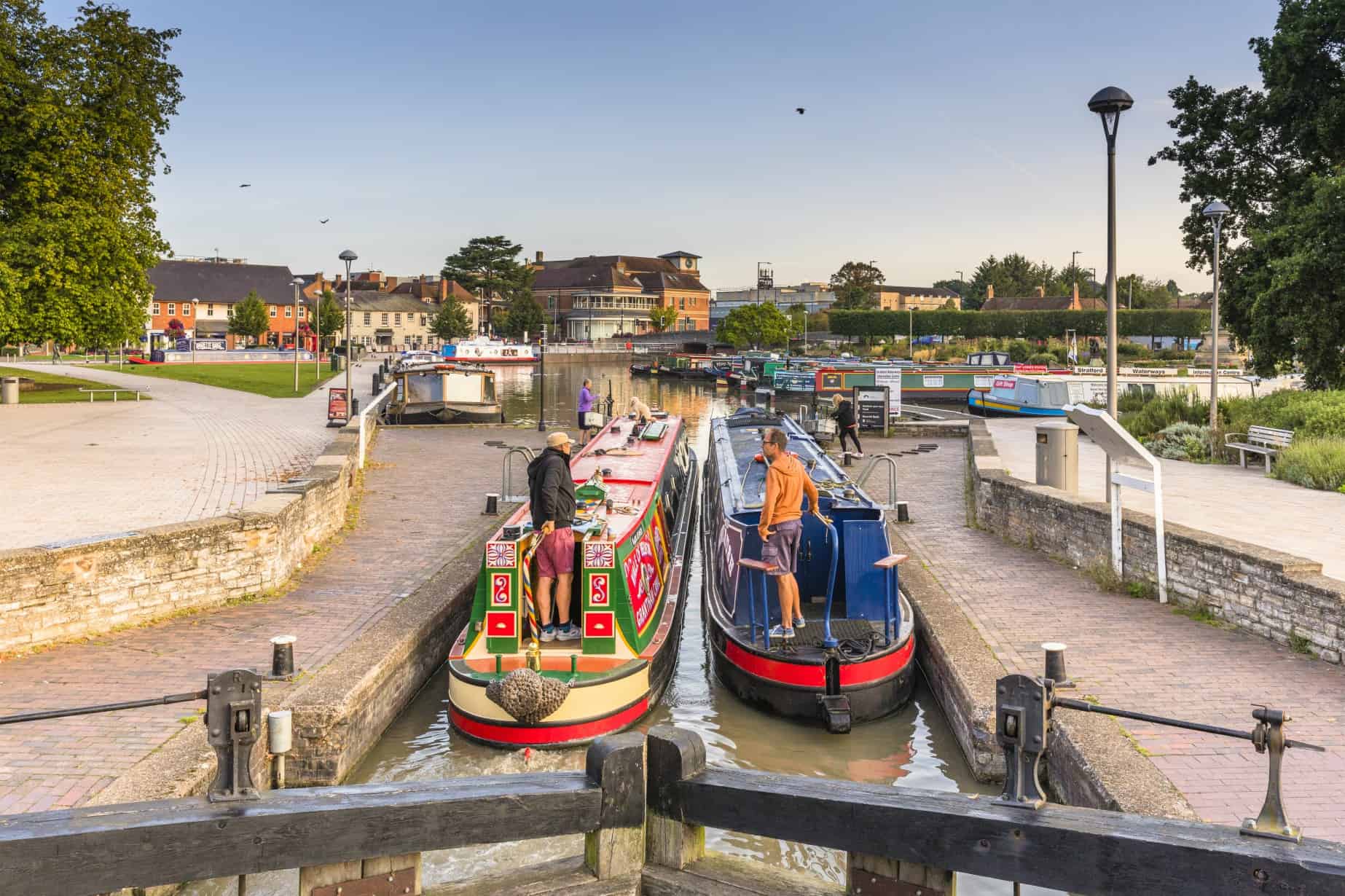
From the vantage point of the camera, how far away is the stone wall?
28.6ft

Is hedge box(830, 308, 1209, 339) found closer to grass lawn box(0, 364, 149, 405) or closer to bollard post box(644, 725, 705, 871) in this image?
grass lawn box(0, 364, 149, 405)

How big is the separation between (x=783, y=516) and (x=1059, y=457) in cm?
Answer: 781

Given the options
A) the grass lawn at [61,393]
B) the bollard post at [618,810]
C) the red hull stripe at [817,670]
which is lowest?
the red hull stripe at [817,670]

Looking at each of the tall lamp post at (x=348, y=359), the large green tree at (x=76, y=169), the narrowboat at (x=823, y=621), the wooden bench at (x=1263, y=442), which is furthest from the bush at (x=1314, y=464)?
the large green tree at (x=76, y=169)

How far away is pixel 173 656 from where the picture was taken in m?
8.79

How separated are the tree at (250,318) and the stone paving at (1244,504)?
75923mm

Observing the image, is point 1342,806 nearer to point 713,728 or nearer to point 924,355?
point 713,728

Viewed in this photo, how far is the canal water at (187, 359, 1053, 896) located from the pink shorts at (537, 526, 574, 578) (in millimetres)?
1539

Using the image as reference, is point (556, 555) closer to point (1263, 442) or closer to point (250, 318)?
point (1263, 442)

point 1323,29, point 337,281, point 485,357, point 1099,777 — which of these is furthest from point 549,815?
point 337,281

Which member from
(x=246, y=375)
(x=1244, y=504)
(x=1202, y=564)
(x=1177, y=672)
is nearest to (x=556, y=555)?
(x=1177, y=672)

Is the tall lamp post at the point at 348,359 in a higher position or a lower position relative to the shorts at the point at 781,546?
higher

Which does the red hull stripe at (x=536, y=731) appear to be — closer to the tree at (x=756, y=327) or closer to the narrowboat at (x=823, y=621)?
the narrowboat at (x=823, y=621)

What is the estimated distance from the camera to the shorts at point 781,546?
30.5 ft
